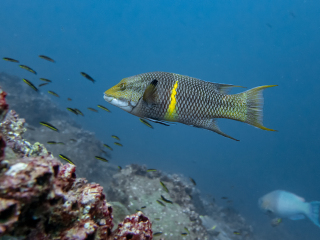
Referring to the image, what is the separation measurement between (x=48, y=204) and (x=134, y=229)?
0.91 m

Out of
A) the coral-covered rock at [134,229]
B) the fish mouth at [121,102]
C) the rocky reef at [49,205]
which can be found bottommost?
the coral-covered rock at [134,229]

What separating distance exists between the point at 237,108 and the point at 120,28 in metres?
200

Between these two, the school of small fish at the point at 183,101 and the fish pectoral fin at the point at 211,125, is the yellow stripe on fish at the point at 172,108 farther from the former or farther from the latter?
the fish pectoral fin at the point at 211,125

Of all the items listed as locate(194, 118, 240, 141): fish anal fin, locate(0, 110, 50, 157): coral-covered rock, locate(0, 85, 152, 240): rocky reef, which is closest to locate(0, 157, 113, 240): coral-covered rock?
locate(0, 85, 152, 240): rocky reef

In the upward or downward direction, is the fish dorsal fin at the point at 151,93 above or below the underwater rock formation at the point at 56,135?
above

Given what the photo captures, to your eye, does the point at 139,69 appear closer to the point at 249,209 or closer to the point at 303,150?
the point at 303,150

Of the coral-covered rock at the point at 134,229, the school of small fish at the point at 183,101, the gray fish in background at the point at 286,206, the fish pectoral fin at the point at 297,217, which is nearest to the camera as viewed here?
the coral-covered rock at the point at 134,229

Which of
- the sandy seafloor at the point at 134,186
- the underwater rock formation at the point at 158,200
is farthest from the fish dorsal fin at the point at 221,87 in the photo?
the underwater rock formation at the point at 158,200

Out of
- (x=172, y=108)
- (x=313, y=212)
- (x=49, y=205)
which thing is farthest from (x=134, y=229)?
(x=313, y=212)

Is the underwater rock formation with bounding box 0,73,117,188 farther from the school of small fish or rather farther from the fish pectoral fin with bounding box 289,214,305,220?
the fish pectoral fin with bounding box 289,214,305,220

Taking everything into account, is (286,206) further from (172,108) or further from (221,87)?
(172,108)

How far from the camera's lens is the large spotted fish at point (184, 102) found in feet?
8.69

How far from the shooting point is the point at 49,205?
1.24 m

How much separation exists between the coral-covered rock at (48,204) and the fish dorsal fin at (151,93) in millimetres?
1235
